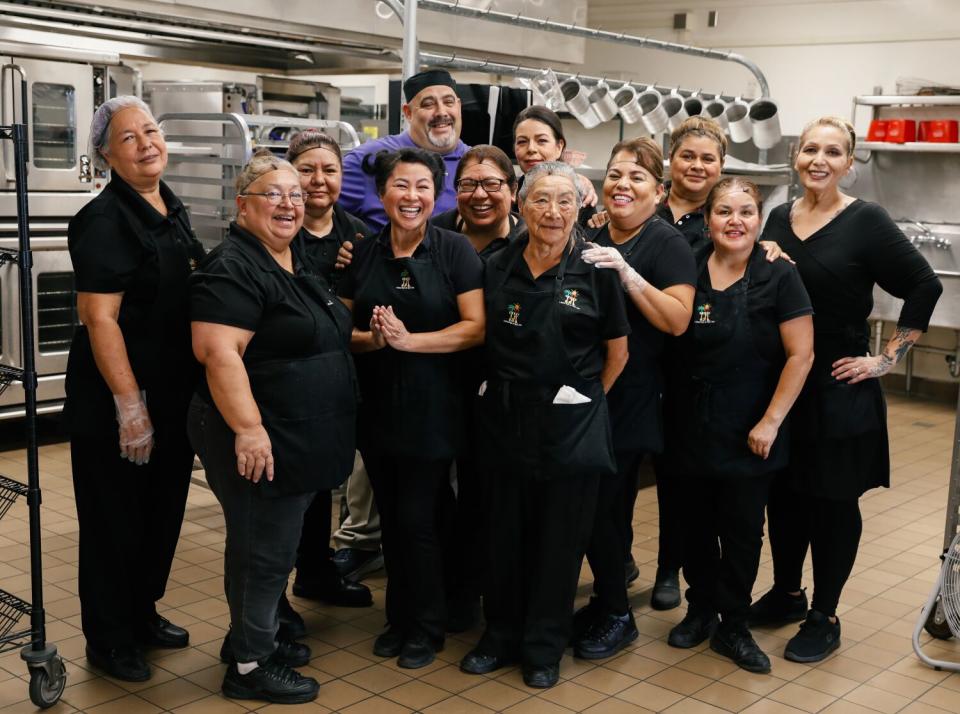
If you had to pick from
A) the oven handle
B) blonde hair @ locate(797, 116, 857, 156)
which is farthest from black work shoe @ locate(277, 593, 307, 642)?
the oven handle

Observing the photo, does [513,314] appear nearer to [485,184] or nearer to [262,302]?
[485,184]

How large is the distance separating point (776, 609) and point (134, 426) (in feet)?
7.11

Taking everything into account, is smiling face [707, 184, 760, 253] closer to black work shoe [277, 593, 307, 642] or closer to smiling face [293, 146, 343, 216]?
smiling face [293, 146, 343, 216]

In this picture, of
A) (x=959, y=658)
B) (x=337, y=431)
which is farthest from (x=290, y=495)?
(x=959, y=658)

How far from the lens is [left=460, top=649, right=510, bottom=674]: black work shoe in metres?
3.34

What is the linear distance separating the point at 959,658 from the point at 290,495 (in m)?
2.19

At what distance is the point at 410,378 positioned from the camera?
3.24 m

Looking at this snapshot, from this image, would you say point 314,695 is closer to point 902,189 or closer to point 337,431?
point 337,431

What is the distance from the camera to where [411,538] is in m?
3.32

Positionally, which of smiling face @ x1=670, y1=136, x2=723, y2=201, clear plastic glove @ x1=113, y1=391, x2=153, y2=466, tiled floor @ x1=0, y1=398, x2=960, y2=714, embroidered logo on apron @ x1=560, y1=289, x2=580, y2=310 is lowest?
tiled floor @ x1=0, y1=398, x2=960, y2=714

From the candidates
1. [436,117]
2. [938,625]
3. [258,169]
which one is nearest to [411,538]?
[258,169]

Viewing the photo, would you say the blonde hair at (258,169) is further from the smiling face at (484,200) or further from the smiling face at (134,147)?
the smiling face at (484,200)

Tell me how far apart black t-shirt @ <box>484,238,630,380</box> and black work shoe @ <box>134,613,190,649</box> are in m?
1.32

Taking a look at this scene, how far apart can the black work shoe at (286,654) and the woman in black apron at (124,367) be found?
0.23 metres
